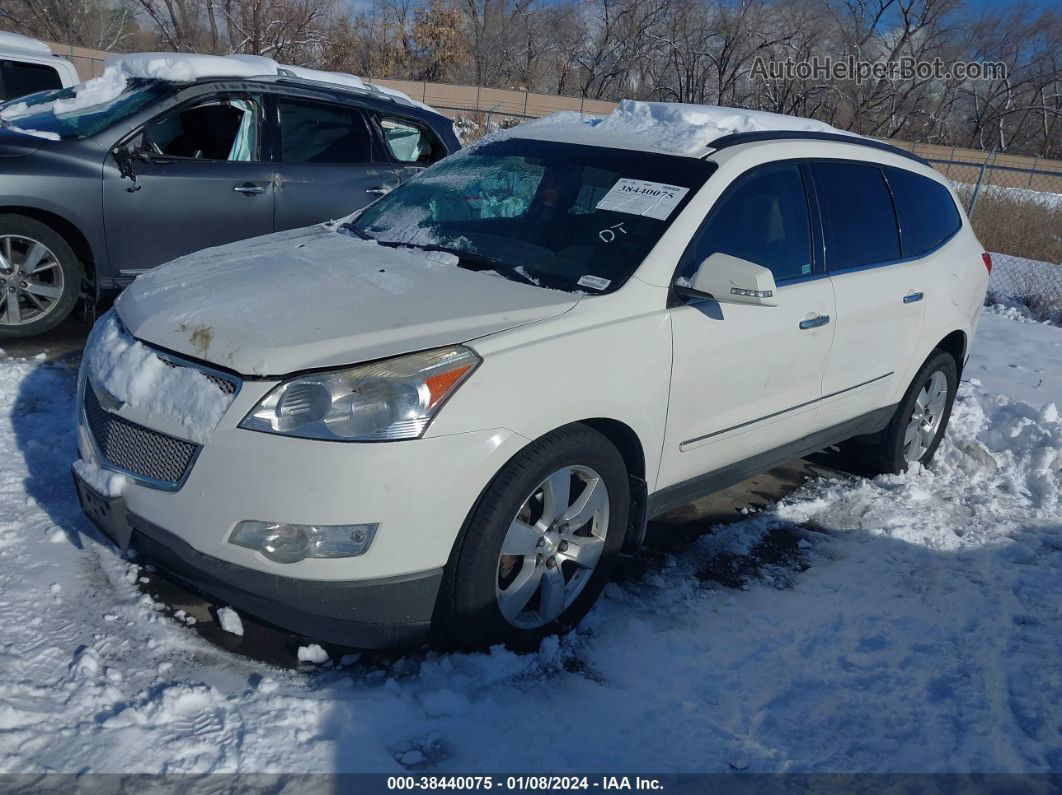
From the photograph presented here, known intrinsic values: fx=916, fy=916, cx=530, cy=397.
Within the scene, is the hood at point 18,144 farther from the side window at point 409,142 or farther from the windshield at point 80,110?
the side window at point 409,142

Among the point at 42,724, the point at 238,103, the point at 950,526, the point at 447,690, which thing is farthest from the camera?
the point at 238,103

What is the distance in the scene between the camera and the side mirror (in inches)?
130

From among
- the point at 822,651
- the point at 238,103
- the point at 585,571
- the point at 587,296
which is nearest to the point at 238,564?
the point at 585,571

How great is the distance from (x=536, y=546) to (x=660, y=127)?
208 cm

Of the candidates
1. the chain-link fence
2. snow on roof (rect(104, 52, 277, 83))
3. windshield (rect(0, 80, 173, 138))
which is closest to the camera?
windshield (rect(0, 80, 173, 138))

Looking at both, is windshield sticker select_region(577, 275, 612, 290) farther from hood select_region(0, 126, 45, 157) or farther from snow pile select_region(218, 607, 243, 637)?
hood select_region(0, 126, 45, 157)

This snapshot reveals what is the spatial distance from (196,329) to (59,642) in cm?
109

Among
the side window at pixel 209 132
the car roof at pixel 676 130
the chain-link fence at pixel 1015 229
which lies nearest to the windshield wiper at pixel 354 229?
the car roof at pixel 676 130

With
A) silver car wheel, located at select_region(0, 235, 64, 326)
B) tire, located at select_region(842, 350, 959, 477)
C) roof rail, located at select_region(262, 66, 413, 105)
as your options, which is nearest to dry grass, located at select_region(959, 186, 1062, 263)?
tire, located at select_region(842, 350, 959, 477)

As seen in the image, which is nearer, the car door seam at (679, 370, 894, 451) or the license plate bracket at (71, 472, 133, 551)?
the license plate bracket at (71, 472, 133, 551)

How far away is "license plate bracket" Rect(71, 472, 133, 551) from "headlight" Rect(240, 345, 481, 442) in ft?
1.86

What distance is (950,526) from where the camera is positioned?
464 cm

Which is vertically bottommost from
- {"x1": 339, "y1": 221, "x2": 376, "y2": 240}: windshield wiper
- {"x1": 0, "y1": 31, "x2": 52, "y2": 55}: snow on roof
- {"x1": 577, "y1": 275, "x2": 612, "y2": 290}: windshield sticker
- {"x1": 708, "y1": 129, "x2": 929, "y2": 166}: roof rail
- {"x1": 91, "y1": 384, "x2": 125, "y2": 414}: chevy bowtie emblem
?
{"x1": 91, "y1": 384, "x2": 125, "y2": 414}: chevy bowtie emblem

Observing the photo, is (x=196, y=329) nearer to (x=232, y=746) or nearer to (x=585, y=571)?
(x=232, y=746)
